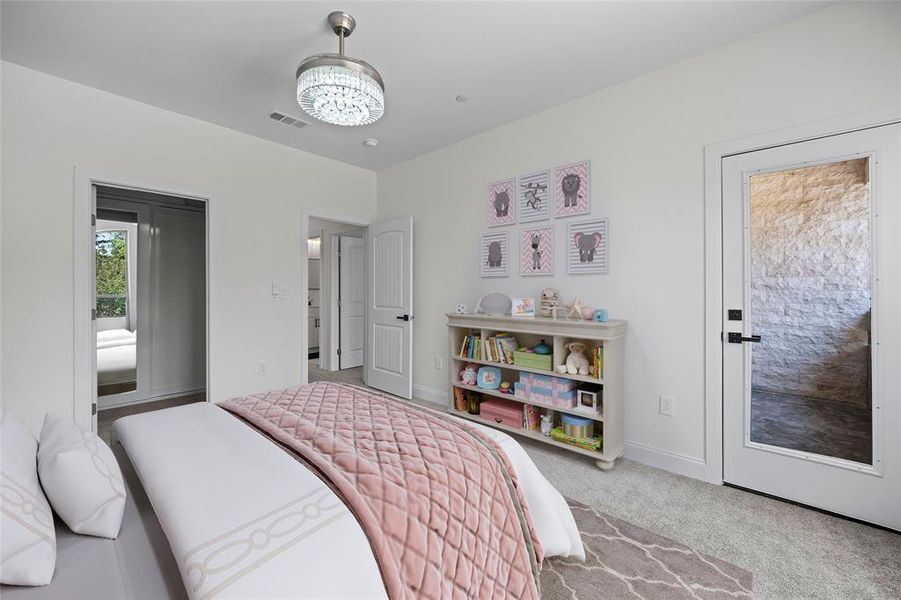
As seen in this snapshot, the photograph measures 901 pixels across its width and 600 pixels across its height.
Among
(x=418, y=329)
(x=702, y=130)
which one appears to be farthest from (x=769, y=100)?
(x=418, y=329)

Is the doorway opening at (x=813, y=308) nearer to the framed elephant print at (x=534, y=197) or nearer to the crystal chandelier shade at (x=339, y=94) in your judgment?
the framed elephant print at (x=534, y=197)

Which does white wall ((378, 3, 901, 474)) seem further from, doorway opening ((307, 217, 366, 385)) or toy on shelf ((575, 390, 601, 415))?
doorway opening ((307, 217, 366, 385))

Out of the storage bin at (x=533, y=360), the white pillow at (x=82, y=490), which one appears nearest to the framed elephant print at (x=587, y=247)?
the storage bin at (x=533, y=360)

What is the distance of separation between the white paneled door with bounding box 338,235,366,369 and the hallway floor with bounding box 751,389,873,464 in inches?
182

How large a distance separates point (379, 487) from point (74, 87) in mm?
3549

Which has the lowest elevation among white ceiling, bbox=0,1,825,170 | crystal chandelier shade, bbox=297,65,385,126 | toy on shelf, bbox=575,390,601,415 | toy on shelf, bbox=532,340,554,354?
toy on shelf, bbox=575,390,601,415

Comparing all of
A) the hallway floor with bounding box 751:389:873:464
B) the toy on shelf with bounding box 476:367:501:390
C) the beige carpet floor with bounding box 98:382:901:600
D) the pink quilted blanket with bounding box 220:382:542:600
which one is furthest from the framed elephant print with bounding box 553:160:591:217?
the pink quilted blanket with bounding box 220:382:542:600

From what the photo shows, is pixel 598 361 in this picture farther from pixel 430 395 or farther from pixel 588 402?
pixel 430 395

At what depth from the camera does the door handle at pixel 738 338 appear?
2194mm

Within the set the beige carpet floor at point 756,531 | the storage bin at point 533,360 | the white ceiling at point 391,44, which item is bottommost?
the beige carpet floor at point 756,531

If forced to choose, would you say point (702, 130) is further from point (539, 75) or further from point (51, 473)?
point (51, 473)

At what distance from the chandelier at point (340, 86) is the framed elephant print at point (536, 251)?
63.3 inches

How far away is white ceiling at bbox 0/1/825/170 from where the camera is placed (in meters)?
1.97

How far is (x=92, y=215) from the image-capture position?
2.84 m
